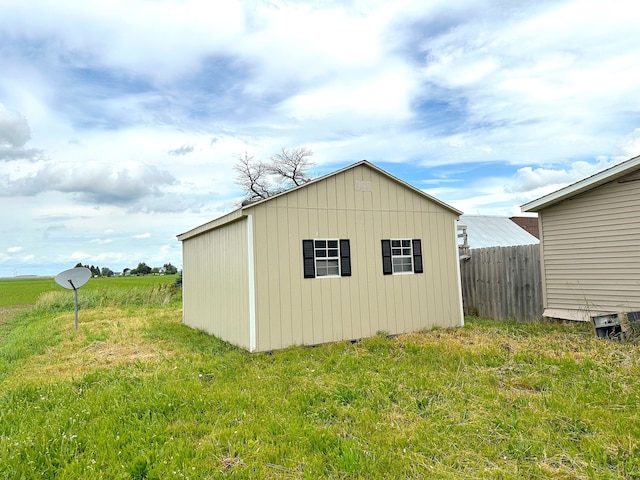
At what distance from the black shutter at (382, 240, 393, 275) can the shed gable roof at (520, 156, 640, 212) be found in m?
3.07

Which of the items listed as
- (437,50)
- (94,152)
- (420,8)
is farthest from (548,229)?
(94,152)

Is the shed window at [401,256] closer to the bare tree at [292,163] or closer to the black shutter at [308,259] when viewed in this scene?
the black shutter at [308,259]

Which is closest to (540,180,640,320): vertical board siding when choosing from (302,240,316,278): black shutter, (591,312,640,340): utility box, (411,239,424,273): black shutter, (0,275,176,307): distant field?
(591,312,640,340): utility box

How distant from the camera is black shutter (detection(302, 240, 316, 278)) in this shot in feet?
24.4

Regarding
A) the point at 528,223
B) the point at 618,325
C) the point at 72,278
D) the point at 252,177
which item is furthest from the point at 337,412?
the point at 528,223

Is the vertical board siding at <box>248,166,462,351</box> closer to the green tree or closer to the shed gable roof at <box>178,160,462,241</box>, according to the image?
the shed gable roof at <box>178,160,462,241</box>

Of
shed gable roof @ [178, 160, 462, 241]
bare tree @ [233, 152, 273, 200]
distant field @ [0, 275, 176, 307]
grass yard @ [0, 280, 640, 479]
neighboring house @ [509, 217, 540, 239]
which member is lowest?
grass yard @ [0, 280, 640, 479]

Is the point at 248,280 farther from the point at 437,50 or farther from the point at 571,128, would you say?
the point at 571,128

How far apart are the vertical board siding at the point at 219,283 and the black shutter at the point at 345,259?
5.95 feet

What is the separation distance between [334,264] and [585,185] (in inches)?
192

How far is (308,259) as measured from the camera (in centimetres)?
748

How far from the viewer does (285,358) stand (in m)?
6.41

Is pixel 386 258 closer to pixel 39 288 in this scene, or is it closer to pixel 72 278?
pixel 72 278

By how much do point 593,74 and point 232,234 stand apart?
8331mm
